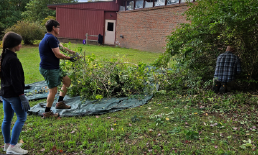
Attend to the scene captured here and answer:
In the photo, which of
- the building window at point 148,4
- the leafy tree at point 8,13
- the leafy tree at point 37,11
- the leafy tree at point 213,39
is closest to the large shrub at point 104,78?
the leafy tree at point 213,39

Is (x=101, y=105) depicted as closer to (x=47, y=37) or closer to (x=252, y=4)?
(x=47, y=37)

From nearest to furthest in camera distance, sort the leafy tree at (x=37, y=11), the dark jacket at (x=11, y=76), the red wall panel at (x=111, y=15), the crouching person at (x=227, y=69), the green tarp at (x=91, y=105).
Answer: the dark jacket at (x=11, y=76) < the green tarp at (x=91, y=105) < the crouching person at (x=227, y=69) < the red wall panel at (x=111, y=15) < the leafy tree at (x=37, y=11)

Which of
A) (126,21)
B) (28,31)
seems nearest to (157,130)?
(126,21)

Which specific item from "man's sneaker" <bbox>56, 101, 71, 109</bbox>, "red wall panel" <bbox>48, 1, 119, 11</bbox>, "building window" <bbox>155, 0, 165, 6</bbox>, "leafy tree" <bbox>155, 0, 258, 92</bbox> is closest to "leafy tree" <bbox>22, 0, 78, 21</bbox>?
"red wall panel" <bbox>48, 1, 119, 11</bbox>

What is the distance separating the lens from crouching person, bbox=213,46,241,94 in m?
5.39

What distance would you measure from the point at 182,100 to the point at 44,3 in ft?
113

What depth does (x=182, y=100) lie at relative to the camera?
5.10 m

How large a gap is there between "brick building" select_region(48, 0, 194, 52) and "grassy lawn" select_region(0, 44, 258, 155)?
10.8 metres

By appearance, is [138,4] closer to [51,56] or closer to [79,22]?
[79,22]

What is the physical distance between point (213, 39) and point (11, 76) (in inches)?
213

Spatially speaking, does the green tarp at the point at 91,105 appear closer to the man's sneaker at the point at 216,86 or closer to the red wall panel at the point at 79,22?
the man's sneaker at the point at 216,86

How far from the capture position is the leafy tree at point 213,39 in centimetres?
488

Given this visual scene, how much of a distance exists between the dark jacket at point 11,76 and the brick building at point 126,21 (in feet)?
42.1

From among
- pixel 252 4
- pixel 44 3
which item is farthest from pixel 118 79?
pixel 44 3
